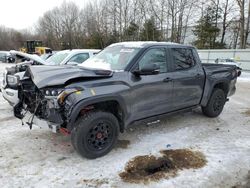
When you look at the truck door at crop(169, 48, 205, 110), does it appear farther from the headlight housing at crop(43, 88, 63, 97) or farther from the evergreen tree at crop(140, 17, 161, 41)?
the evergreen tree at crop(140, 17, 161, 41)

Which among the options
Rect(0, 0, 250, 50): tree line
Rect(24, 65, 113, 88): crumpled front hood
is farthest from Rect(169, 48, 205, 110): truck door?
Rect(0, 0, 250, 50): tree line

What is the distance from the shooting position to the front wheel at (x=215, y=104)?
5.96 m

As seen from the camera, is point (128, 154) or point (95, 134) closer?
point (95, 134)

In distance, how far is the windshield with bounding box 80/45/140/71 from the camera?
431 centimetres

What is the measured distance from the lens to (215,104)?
607cm

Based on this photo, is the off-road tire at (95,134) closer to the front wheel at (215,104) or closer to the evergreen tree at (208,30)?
the front wheel at (215,104)

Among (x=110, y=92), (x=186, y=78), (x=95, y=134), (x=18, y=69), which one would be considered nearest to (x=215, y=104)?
(x=186, y=78)

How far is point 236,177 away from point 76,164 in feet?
7.58

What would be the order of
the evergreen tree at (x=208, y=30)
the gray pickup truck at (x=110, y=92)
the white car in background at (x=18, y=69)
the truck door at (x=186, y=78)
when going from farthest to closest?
the evergreen tree at (x=208, y=30) < the white car in background at (x=18, y=69) < the truck door at (x=186, y=78) < the gray pickup truck at (x=110, y=92)

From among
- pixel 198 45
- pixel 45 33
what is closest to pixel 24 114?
pixel 198 45

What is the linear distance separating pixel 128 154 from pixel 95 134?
687 millimetres

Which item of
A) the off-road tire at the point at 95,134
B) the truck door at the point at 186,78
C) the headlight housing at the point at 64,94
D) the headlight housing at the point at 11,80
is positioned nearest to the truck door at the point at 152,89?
the truck door at the point at 186,78

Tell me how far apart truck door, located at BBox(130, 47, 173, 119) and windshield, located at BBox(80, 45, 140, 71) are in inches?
8.9

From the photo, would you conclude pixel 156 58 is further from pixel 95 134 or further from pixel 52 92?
pixel 52 92
